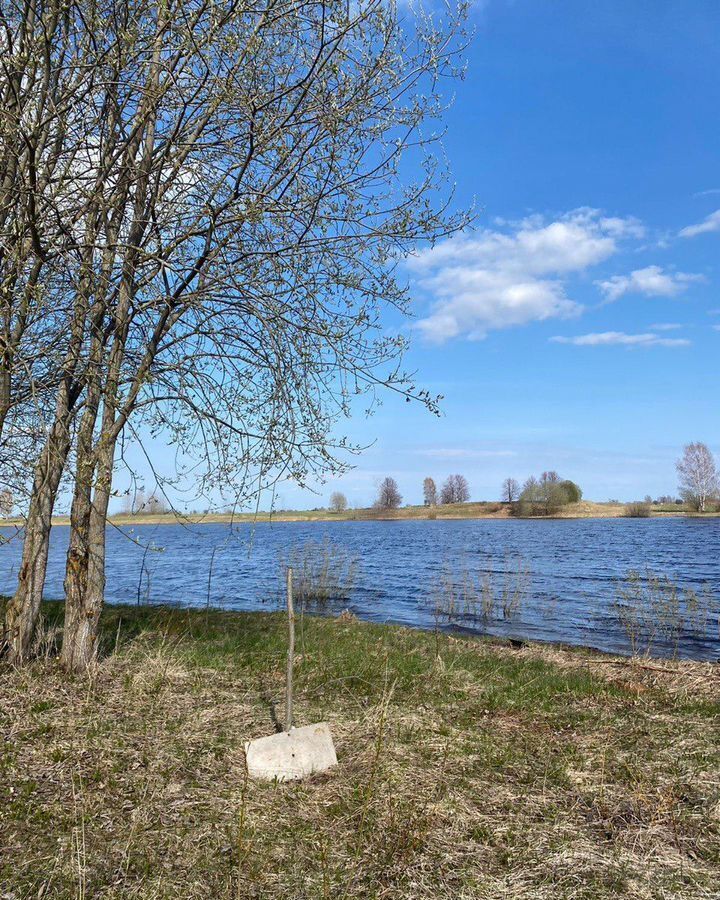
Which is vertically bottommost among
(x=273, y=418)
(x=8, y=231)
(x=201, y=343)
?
(x=273, y=418)

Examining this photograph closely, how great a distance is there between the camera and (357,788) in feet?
15.5

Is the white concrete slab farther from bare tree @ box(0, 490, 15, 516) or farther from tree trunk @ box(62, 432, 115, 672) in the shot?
bare tree @ box(0, 490, 15, 516)

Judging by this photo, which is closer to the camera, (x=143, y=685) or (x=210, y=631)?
(x=143, y=685)

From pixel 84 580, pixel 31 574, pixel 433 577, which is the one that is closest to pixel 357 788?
pixel 84 580

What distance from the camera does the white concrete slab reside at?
492 centimetres

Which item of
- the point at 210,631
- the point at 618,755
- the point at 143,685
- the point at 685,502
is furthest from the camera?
the point at 685,502

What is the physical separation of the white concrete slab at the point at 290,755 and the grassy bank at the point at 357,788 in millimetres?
151

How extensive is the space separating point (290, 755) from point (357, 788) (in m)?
0.58

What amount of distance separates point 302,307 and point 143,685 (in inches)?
164

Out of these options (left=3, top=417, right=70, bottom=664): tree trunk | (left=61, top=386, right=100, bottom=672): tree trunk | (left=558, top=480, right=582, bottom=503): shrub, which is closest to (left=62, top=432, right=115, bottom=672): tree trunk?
(left=61, top=386, right=100, bottom=672): tree trunk

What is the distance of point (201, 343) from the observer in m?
7.62

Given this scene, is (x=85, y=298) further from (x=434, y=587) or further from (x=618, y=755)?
(x=434, y=587)

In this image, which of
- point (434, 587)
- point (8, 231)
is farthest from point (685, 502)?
point (8, 231)

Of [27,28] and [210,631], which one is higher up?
[27,28]
